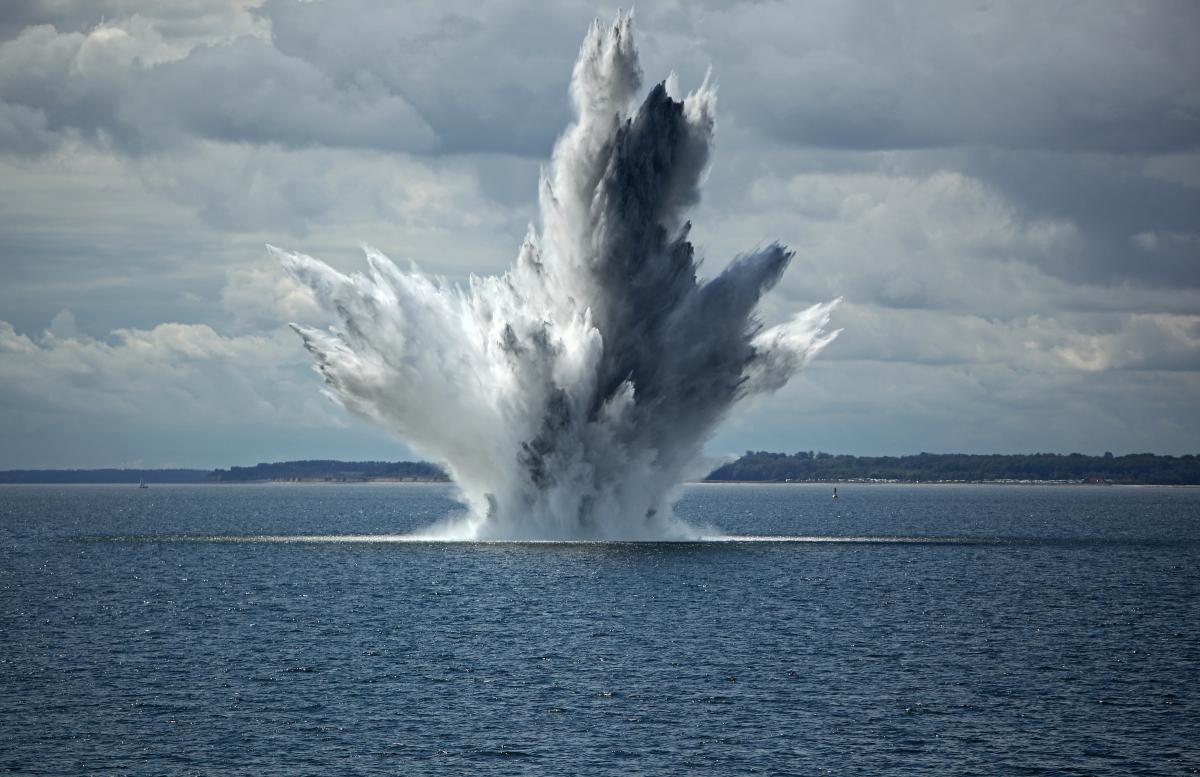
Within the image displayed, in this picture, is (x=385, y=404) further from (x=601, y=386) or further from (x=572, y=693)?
(x=572, y=693)

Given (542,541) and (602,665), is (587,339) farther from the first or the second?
(602,665)

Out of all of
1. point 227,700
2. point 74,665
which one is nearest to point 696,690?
point 227,700

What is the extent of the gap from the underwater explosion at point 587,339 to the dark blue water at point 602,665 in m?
6.14

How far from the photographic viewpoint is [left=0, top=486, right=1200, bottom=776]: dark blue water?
4234cm

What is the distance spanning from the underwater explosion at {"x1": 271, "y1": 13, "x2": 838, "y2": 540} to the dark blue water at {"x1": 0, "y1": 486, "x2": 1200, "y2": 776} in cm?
614

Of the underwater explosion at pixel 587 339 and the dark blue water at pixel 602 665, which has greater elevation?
the underwater explosion at pixel 587 339

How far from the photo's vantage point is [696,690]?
52.2 metres

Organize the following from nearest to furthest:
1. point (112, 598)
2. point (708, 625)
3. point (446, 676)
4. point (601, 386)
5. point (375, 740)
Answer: point (375, 740) → point (446, 676) → point (708, 625) → point (112, 598) → point (601, 386)

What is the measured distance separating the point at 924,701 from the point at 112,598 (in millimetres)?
51083

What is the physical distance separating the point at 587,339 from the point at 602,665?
41634 mm

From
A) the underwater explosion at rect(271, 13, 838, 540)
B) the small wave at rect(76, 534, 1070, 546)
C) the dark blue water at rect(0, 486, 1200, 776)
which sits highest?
the underwater explosion at rect(271, 13, 838, 540)

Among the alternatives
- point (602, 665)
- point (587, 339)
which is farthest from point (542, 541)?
point (602, 665)

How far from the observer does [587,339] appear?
96.0 metres

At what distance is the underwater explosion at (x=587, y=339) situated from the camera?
9725 cm
